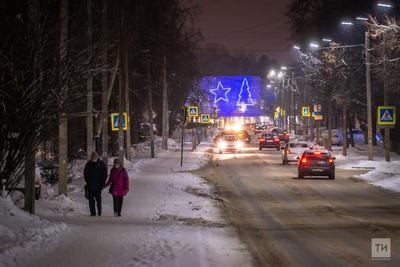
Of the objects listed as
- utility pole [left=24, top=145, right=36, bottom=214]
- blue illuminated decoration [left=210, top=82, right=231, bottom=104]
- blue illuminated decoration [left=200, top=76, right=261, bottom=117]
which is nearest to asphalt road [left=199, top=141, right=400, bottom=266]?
utility pole [left=24, top=145, right=36, bottom=214]

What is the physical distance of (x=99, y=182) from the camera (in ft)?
60.3

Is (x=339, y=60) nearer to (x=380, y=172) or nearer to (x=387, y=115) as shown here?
(x=387, y=115)

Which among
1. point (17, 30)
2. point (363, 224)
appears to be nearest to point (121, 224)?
point (17, 30)

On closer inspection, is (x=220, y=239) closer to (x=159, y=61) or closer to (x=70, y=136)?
(x=70, y=136)

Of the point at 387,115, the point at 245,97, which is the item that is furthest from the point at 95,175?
the point at 245,97

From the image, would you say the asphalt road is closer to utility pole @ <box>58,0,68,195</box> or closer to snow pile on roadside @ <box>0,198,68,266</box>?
snow pile on roadside @ <box>0,198,68,266</box>

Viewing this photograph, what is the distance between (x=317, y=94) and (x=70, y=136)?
30.8 metres

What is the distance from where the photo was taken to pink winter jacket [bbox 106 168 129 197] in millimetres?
18641

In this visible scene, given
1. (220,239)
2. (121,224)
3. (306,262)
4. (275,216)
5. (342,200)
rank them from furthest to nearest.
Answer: (342,200)
(275,216)
(121,224)
(220,239)
(306,262)

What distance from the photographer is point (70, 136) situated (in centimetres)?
3750

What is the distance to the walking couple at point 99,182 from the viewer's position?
18.3m

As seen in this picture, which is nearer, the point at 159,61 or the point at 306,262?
the point at 306,262

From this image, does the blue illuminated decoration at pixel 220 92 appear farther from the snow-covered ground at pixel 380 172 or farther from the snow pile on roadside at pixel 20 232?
the snow pile on roadside at pixel 20 232

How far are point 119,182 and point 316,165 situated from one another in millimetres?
18352
